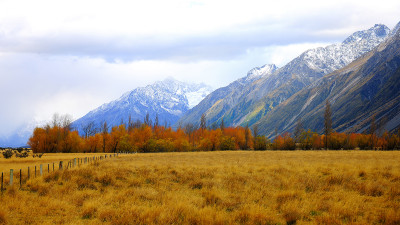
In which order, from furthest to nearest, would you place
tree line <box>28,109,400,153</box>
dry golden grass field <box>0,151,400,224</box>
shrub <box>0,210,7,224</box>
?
tree line <box>28,109,400,153</box> → dry golden grass field <box>0,151,400,224</box> → shrub <box>0,210,7,224</box>

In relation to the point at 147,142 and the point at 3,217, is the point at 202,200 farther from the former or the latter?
the point at 147,142

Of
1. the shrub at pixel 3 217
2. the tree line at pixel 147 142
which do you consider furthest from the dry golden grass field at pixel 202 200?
the tree line at pixel 147 142

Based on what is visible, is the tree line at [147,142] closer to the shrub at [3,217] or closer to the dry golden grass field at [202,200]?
the dry golden grass field at [202,200]

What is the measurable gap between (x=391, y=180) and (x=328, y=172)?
14.9 ft

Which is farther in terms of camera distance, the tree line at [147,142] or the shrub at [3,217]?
the tree line at [147,142]

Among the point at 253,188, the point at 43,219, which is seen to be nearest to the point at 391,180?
the point at 253,188

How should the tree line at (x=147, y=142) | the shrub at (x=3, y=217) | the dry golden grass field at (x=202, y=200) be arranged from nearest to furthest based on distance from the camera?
1. the shrub at (x=3, y=217)
2. the dry golden grass field at (x=202, y=200)
3. the tree line at (x=147, y=142)

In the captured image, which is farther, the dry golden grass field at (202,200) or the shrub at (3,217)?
the dry golden grass field at (202,200)

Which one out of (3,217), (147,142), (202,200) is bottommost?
(202,200)

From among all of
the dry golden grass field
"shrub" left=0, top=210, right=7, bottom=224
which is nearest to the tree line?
the dry golden grass field

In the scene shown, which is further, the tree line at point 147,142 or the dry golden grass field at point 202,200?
the tree line at point 147,142

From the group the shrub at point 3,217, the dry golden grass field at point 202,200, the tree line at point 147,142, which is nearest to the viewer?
the shrub at point 3,217

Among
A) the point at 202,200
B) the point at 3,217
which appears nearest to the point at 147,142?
the point at 202,200

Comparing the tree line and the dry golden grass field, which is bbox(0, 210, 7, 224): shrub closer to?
the dry golden grass field
